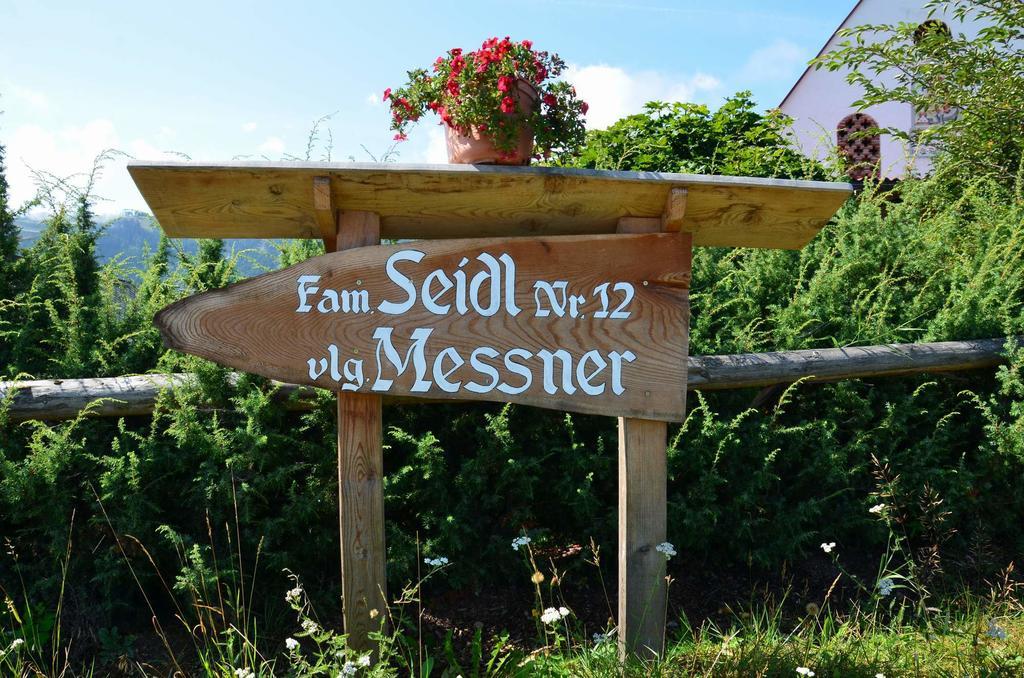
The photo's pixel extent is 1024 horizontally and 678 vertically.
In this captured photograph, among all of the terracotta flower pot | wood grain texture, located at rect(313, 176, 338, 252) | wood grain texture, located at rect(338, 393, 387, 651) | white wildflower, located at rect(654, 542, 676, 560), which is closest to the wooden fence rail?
wood grain texture, located at rect(338, 393, 387, 651)

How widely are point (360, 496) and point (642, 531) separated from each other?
96 centimetres

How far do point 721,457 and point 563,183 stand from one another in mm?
1771

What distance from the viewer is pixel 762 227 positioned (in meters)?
2.72

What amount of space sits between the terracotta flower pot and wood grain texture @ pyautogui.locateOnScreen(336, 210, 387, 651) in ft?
1.16

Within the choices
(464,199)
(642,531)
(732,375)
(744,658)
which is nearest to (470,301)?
(464,199)

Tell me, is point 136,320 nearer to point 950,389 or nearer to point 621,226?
point 621,226

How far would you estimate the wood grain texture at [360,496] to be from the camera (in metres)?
2.56

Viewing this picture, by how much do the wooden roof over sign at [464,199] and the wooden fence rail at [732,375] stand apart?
0.96m

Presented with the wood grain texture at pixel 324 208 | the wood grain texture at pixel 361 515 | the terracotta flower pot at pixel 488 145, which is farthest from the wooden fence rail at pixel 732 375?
the terracotta flower pot at pixel 488 145

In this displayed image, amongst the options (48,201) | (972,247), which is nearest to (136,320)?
(48,201)

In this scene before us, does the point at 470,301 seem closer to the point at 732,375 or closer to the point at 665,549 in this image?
the point at 665,549

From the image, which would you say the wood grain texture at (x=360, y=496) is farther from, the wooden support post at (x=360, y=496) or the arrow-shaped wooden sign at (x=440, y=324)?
the arrow-shaped wooden sign at (x=440, y=324)

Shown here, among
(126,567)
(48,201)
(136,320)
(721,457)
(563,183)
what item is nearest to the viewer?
(563,183)

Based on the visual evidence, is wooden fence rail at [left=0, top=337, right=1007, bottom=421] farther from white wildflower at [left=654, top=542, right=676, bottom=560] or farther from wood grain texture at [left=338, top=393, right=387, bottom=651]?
white wildflower at [left=654, top=542, right=676, bottom=560]
